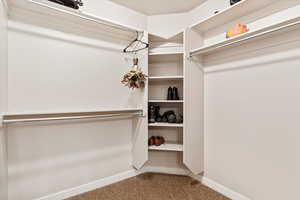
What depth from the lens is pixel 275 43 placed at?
4.83 feet

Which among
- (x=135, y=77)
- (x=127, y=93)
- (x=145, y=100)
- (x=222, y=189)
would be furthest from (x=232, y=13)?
(x=222, y=189)

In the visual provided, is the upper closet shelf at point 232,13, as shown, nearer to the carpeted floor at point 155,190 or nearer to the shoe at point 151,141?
the shoe at point 151,141

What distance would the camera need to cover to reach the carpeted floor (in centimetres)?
187

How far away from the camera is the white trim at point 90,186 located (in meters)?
1.77

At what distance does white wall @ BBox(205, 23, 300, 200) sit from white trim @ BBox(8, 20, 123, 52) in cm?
132

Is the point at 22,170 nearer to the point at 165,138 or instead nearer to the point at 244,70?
the point at 165,138

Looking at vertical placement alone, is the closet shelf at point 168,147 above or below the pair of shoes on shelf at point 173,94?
below

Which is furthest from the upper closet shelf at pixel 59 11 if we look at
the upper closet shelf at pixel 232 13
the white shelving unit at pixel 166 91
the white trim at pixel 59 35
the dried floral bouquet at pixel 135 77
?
the upper closet shelf at pixel 232 13

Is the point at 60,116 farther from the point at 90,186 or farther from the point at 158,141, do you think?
the point at 158,141

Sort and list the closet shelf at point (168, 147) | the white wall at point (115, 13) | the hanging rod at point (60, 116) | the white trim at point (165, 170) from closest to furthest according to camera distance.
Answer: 1. the hanging rod at point (60, 116)
2. the white wall at point (115, 13)
3. the closet shelf at point (168, 147)
4. the white trim at point (165, 170)

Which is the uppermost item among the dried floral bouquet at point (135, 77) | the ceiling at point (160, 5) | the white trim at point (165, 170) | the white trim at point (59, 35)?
the ceiling at point (160, 5)

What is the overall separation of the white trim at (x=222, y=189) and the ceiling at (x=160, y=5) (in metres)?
2.35

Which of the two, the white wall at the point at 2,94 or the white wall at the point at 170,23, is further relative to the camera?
the white wall at the point at 170,23

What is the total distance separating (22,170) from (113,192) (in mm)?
972
